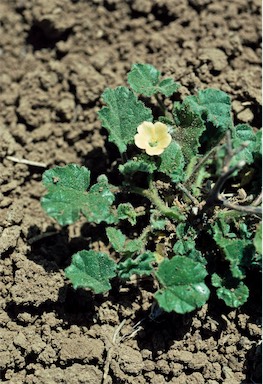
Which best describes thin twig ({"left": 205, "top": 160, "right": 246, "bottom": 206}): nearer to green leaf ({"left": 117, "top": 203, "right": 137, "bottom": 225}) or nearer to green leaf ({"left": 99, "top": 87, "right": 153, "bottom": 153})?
green leaf ({"left": 117, "top": 203, "right": 137, "bottom": 225})

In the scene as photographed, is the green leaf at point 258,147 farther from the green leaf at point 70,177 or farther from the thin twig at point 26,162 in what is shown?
the thin twig at point 26,162

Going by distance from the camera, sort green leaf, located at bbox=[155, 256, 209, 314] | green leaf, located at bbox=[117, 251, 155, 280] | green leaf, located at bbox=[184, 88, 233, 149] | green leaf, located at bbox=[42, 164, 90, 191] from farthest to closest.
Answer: green leaf, located at bbox=[184, 88, 233, 149] → green leaf, located at bbox=[42, 164, 90, 191] → green leaf, located at bbox=[117, 251, 155, 280] → green leaf, located at bbox=[155, 256, 209, 314]

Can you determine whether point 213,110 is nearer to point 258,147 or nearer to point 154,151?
point 258,147

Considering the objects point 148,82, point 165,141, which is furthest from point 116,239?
point 148,82

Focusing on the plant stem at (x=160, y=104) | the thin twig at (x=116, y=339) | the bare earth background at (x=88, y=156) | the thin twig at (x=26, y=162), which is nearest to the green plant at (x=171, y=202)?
the plant stem at (x=160, y=104)

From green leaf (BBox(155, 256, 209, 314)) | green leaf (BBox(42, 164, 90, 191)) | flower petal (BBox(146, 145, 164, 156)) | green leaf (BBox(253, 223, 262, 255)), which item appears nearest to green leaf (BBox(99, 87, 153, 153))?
flower petal (BBox(146, 145, 164, 156))

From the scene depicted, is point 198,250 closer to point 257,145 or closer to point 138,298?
point 138,298
